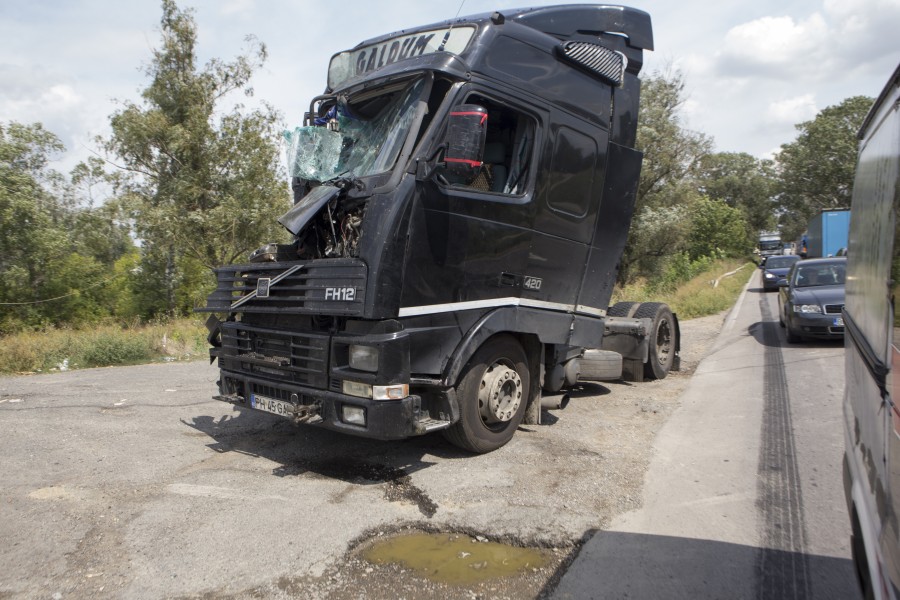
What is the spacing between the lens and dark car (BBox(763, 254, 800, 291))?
23.6m

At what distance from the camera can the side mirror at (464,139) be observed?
4.36 meters

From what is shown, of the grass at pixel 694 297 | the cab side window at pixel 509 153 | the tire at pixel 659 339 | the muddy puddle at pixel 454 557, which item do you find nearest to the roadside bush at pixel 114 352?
the cab side window at pixel 509 153

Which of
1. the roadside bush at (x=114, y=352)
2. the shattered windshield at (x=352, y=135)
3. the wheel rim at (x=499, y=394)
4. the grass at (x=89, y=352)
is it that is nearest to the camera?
the shattered windshield at (x=352, y=135)

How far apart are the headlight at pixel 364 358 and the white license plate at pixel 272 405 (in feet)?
2.18

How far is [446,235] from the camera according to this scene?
15.2 ft

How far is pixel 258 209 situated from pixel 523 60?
19.1 meters

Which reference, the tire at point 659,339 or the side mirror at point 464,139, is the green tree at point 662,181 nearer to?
the tire at point 659,339

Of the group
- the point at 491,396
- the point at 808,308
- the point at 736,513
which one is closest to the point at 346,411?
the point at 491,396

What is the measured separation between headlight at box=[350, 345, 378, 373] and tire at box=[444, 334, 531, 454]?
2.89 feet

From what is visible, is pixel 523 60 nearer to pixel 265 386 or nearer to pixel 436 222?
pixel 436 222

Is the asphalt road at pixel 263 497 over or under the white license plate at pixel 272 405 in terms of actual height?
under

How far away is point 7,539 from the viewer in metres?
3.61

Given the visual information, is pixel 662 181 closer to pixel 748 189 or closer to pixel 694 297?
pixel 694 297

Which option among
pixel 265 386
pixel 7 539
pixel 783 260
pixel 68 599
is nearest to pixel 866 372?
pixel 68 599
